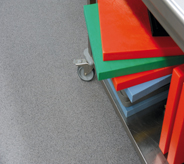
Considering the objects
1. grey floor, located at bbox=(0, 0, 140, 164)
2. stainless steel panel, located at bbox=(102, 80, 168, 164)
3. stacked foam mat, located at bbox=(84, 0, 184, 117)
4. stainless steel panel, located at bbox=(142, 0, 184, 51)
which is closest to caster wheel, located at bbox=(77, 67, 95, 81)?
grey floor, located at bbox=(0, 0, 140, 164)

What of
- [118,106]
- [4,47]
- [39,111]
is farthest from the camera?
[4,47]

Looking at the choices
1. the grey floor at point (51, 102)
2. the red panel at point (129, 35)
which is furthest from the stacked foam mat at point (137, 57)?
the grey floor at point (51, 102)

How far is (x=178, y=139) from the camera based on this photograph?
584mm

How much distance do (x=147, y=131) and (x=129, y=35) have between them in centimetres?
33

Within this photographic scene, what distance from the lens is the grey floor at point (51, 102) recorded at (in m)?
0.89

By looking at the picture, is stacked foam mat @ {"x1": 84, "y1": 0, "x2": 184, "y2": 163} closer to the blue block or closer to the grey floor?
the blue block

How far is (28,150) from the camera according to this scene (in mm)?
896

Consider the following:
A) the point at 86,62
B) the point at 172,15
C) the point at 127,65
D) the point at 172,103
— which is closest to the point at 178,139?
the point at 172,103

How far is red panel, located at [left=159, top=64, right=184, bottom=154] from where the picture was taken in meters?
0.50

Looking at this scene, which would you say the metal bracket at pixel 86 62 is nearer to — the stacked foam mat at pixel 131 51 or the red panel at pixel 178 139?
the stacked foam mat at pixel 131 51

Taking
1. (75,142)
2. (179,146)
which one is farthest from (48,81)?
(179,146)

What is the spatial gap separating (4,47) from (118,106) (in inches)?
26.2

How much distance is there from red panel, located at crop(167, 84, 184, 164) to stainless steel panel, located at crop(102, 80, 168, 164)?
91 millimetres

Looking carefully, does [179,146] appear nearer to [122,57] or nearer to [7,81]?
[122,57]
